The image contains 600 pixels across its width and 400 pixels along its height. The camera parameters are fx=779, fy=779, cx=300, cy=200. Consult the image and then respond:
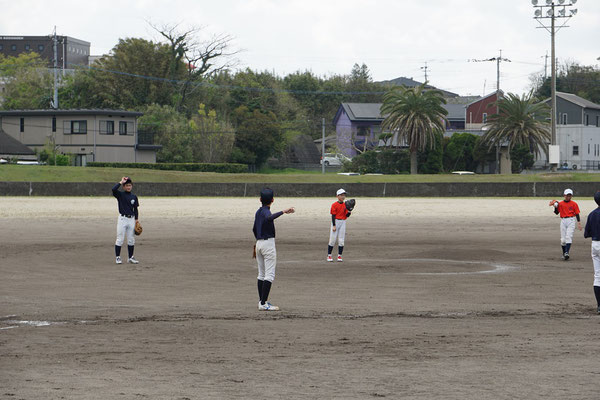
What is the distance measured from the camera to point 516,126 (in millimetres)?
75812

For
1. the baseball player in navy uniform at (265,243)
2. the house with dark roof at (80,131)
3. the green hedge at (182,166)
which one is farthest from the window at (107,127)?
the baseball player in navy uniform at (265,243)

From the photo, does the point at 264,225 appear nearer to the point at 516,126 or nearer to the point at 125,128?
the point at 125,128

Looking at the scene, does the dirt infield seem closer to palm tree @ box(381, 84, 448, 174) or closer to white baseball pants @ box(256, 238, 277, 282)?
white baseball pants @ box(256, 238, 277, 282)

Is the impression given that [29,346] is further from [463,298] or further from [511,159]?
[511,159]

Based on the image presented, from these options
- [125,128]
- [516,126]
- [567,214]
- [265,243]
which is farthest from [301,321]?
[516,126]

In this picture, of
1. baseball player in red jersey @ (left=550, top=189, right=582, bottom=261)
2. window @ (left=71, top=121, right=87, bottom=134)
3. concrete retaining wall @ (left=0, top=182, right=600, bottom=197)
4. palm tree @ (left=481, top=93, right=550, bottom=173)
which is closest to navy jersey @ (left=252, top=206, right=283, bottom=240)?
baseball player in red jersey @ (left=550, top=189, right=582, bottom=261)

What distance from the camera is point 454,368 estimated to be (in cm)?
827

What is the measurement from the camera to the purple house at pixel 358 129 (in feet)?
324

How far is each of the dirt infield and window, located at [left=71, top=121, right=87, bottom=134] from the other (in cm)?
4693

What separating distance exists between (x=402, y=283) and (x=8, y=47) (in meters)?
165

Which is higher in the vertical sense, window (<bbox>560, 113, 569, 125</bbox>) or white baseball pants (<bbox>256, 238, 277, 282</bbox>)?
window (<bbox>560, 113, 569, 125</bbox>)

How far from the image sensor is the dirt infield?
767cm

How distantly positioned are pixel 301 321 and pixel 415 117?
64719mm

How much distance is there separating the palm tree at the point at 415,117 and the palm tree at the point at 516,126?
5446 mm
